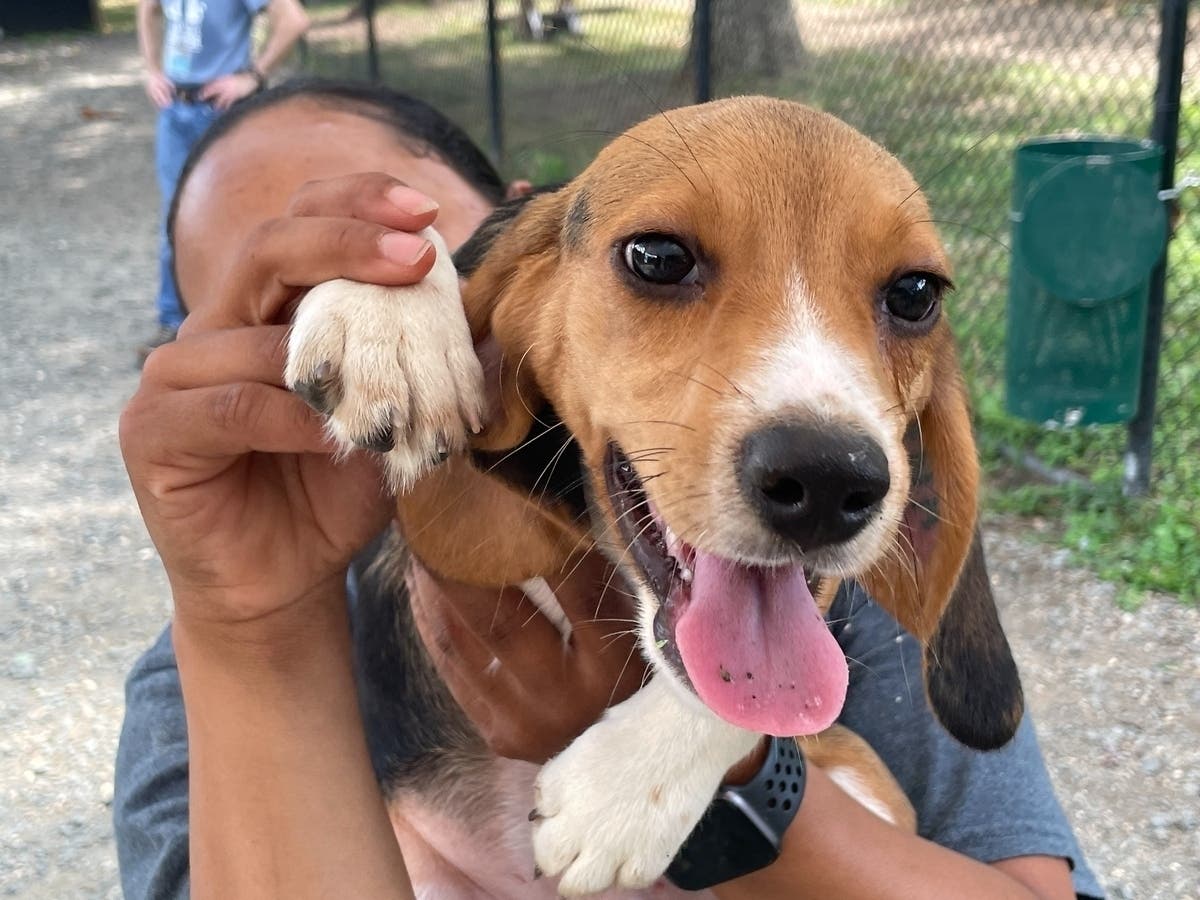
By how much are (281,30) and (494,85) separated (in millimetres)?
1589

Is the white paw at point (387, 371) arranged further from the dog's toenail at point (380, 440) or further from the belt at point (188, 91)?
the belt at point (188, 91)

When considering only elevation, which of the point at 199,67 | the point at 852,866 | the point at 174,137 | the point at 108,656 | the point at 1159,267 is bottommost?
the point at 108,656

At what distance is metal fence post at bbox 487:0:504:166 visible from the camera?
27.9ft

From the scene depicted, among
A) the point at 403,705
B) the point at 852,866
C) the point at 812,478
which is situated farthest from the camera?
the point at 403,705

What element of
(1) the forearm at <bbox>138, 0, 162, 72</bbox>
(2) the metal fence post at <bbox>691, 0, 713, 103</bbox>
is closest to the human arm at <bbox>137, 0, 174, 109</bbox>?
(1) the forearm at <bbox>138, 0, 162, 72</bbox>

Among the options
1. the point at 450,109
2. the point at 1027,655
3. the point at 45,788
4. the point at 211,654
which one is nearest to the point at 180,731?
the point at 211,654

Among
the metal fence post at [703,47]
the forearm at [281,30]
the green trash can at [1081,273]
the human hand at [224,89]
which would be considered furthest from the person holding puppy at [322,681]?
the forearm at [281,30]

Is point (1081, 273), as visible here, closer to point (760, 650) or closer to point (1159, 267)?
point (1159, 267)

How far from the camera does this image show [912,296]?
1841 millimetres

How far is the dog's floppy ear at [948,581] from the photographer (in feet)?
6.68

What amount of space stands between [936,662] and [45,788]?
3.05m

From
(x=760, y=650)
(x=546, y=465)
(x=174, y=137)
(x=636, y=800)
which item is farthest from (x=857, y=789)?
(x=174, y=137)

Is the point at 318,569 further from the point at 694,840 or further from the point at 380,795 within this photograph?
the point at 694,840

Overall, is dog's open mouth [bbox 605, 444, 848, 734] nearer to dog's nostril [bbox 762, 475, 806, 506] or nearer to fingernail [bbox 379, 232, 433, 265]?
dog's nostril [bbox 762, 475, 806, 506]
